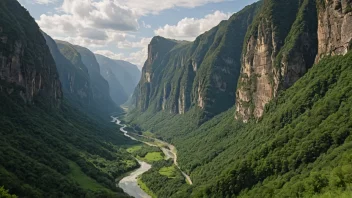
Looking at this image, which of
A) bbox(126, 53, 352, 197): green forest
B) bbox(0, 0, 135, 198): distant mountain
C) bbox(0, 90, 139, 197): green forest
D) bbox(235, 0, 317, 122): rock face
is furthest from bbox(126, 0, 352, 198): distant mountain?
bbox(0, 0, 135, 198): distant mountain

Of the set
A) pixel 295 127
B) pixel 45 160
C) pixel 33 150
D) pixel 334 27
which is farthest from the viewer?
pixel 334 27

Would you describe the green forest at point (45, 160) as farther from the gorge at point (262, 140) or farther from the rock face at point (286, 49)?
the rock face at point (286, 49)

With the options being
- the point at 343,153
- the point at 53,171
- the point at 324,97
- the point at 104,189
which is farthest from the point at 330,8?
the point at 53,171

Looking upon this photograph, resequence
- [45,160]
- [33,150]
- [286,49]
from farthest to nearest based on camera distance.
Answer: [286,49] → [33,150] → [45,160]

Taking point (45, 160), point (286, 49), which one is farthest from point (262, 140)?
point (45, 160)

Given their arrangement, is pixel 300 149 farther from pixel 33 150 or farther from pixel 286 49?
pixel 33 150

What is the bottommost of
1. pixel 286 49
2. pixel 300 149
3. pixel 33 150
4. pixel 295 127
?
pixel 33 150

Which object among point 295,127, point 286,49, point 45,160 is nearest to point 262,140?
point 295,127

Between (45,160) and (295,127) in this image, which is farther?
(45,160)

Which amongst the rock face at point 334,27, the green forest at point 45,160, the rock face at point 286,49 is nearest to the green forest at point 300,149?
the rock face at point 334,27

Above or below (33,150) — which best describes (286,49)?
above
